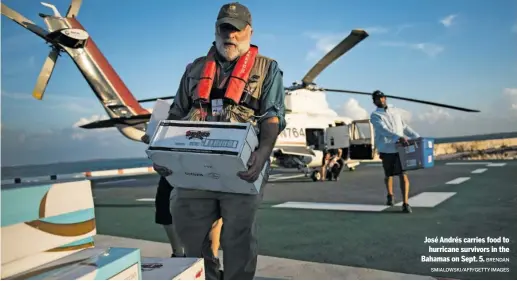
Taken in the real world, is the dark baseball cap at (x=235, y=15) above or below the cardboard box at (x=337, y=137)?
above

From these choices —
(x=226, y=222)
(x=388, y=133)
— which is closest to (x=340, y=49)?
(x=388, y=133)

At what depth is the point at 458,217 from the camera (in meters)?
4.61

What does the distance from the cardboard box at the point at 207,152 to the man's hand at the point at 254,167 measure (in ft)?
0.10

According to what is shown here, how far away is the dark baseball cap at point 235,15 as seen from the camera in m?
2.19

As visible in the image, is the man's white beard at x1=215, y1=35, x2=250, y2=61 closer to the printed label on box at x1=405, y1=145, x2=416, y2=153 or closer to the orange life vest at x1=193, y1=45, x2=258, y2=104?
the orange life vest at x1=193, y1=45, x2=258, y2=104

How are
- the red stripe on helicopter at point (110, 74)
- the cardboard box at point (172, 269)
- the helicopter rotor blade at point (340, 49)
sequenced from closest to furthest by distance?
the cardboard box at point (172, 269)
the helicopter rotor blade at point (340, 49)
the red stripe on helicopter at point (110, 74)

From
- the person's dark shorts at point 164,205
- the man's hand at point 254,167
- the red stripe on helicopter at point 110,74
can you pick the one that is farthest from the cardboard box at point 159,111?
the red stripe on helicopter at point 110,74

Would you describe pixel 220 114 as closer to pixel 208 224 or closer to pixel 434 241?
pixel 208 224

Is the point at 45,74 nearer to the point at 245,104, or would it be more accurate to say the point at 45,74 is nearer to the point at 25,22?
the point at 25,22

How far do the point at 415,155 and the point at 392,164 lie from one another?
0.34 metres

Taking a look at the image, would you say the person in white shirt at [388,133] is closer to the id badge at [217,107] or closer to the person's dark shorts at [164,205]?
the person's dark shorts at [164,205]

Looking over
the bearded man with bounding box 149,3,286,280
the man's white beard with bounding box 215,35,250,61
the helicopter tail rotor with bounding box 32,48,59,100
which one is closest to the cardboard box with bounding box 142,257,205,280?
the bearded man with bounding box 149,3,286,280

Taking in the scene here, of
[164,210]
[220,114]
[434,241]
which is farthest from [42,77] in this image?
[434,241]

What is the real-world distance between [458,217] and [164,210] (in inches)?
139
